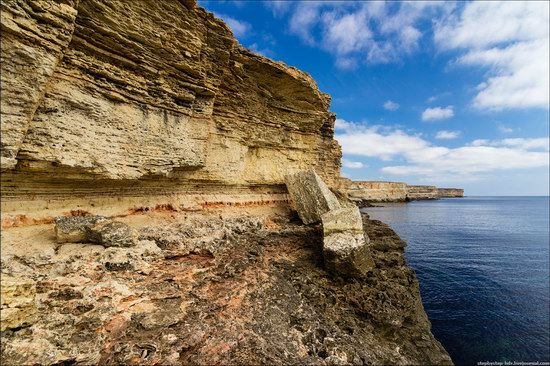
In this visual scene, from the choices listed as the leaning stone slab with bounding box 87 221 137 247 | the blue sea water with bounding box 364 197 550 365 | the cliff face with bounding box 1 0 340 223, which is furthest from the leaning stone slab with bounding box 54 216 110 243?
the blue sea water with bounding box 364 197 550 365

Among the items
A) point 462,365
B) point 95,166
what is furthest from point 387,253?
point 95,166

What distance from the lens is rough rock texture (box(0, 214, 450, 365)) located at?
5.49m

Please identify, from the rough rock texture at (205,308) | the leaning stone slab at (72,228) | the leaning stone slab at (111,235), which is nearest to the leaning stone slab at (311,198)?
the rough rock texture at (205,308)

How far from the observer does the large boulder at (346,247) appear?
986cm

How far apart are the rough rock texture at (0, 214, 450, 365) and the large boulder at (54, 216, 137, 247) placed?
29cm

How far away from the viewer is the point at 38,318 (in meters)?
5.30

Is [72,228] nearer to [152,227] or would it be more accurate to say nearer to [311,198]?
[152,227]

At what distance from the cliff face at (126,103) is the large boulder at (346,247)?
6.04 meters

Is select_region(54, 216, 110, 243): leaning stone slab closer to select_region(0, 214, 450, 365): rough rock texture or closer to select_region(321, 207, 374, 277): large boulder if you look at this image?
select_region(0, 214, 450, 365): rough rock texture

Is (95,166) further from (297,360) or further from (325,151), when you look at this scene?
(325,151)

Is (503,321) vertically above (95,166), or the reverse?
(95,166)

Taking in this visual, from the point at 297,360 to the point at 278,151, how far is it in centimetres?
1245

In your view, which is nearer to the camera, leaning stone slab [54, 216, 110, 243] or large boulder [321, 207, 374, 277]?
leaning stone slab [54, 216, 110, 243]

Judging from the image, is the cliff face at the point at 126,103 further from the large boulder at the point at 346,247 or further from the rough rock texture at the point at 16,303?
the large boulder at the point at 346,247
